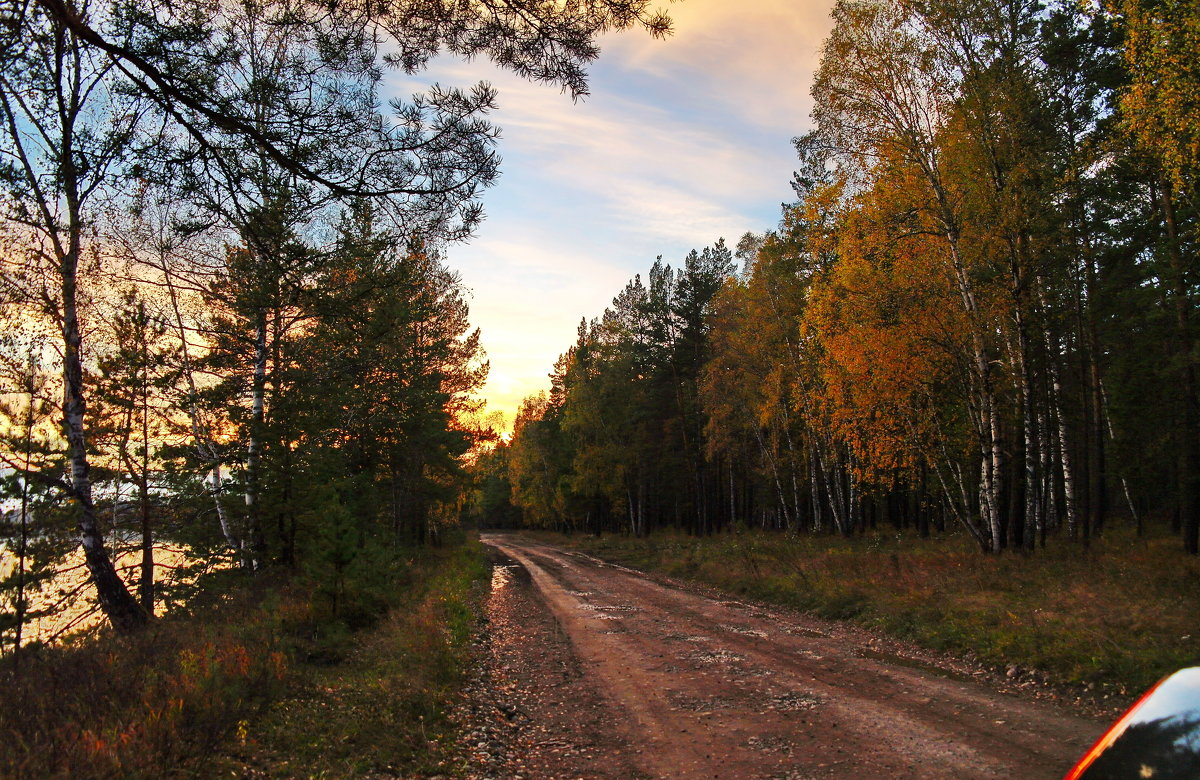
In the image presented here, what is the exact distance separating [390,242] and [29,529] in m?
8.16

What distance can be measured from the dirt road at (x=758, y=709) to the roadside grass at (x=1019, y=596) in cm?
102

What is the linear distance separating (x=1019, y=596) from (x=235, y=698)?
41.7 ft

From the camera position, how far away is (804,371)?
25844mm

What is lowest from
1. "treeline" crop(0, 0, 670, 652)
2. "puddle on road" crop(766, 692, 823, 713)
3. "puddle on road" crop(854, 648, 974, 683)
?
"puddle on road" crop(854, 648, 974, 683)

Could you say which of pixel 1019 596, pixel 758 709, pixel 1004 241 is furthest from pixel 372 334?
pixel 1004 241

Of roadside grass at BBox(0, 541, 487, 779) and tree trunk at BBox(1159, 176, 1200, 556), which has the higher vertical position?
tree trunk at BBox(1159, 176, 1200, 556)

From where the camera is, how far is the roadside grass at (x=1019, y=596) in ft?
27.2

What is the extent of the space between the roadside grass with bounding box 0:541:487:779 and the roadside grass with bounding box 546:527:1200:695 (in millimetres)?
7942

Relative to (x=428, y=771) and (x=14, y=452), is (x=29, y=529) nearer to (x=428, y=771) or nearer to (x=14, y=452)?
(x=14, y=452)

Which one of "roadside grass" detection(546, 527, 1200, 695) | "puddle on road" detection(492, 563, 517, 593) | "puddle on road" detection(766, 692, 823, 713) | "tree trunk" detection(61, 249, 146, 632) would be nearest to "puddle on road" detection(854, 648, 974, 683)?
"roadside grass" detection(546, 527, 1200, 695)

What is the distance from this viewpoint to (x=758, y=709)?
724cm

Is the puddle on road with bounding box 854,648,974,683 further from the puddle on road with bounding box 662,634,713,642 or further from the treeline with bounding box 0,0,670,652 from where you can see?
the treeline with bounding box 0,0,670,652

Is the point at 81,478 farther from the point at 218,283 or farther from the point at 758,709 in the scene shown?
the point at 758,709

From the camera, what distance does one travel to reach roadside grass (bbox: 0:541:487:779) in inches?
189
